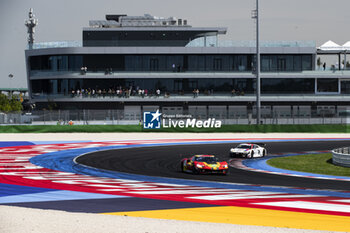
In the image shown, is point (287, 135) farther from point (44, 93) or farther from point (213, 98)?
point (44, 93)

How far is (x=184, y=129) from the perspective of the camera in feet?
194

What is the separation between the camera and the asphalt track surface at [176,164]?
23.0 meters

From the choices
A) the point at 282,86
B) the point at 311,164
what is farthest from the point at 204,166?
the point at 282,86

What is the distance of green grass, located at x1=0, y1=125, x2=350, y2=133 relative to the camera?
56.8m

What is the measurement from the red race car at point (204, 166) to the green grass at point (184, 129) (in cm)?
3073

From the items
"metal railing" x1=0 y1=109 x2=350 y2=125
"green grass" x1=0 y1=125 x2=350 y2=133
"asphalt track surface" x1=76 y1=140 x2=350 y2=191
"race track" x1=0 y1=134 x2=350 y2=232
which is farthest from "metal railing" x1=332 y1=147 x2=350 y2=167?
"metal railing" x1=0 y1=109 x2=350 y2=125

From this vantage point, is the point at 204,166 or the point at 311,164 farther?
the point at 311,164

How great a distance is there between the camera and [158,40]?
80375 mm

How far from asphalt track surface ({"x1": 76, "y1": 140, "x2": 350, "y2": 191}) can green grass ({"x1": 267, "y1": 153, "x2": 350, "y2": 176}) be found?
3.22 m

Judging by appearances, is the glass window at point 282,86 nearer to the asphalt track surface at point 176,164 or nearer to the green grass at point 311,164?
the asphalt track surface at point 176,164

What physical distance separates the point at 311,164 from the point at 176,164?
7.59m

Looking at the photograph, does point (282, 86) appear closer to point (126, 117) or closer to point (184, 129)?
point (184, 129)

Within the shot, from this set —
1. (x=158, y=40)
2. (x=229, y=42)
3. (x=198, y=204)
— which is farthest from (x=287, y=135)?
(x=198, y=204)

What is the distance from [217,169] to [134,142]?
2480cm
